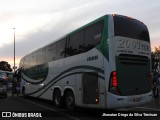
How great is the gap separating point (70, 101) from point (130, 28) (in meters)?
4.54

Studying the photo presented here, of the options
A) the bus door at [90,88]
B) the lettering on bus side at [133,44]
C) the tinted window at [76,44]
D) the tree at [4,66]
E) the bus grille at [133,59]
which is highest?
the tree at [4,66]

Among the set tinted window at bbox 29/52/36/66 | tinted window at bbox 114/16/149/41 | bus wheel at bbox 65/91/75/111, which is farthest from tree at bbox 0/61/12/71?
tinted window at bbox 114/16/149/41

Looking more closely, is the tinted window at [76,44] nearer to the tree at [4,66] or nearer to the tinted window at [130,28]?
the tinted window at [130,28]

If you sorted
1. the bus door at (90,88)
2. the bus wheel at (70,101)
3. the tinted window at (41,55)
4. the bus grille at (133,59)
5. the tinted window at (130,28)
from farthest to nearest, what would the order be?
the tinted window at (41,55) < the bus wheel at (70,101) < the bus door at (90,88) < the tinted window at (130,28) < the bus grille at (133,59)

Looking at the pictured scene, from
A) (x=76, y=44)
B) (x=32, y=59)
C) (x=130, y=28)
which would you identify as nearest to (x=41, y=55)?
(x=32, y=59)

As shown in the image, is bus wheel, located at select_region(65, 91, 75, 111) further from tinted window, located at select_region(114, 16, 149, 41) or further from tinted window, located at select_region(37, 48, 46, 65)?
tinted window, located at select_region(37, 48, 46, 65)

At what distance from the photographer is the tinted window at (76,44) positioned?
523 inches

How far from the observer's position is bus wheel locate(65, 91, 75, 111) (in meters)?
13.8

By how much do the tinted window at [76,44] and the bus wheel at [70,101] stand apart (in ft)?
6.29

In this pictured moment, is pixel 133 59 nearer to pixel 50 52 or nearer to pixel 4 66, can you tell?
pixel 50 52

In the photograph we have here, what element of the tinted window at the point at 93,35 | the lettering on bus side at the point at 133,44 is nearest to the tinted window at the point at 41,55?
the tinted window at the point at 93,35

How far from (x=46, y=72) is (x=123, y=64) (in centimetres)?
771

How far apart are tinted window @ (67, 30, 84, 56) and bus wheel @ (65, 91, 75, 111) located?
192 cm

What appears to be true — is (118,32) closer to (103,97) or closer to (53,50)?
(103,97)
